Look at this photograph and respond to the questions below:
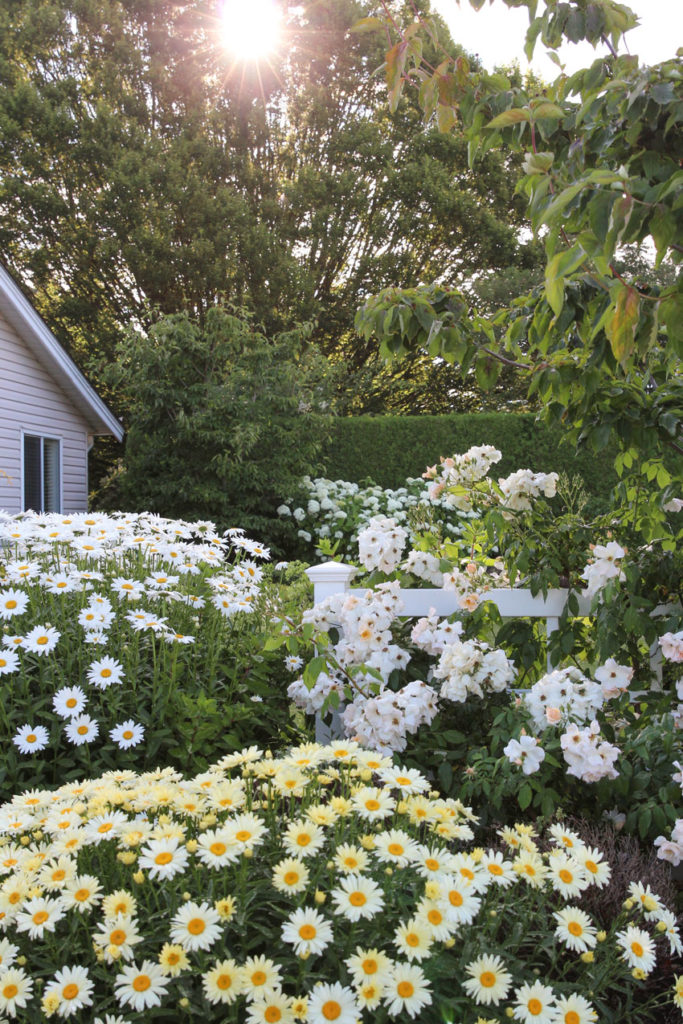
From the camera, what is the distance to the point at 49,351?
938 centimetres

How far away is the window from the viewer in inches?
383

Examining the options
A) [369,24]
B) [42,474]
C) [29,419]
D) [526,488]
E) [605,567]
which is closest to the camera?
[369,24]

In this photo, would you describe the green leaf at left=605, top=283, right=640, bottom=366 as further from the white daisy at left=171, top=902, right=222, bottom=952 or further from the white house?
the white house

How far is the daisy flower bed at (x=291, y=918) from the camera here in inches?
45.7

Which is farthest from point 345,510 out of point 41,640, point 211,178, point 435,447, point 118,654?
point 211,178

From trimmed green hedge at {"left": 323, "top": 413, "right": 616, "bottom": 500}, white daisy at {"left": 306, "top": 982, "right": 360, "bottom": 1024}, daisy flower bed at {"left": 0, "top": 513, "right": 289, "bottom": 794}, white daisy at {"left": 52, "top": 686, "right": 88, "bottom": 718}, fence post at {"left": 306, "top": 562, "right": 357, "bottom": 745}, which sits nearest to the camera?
white daisy at {"left": 306, "top": 982, "right": 360, "bottom": 1024}

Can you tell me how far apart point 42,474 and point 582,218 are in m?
9.71

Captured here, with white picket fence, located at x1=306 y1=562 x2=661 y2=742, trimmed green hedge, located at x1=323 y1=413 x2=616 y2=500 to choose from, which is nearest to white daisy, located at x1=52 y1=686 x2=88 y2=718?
white picket fence, located at x1=306 y1=562 x2=661 y2=742

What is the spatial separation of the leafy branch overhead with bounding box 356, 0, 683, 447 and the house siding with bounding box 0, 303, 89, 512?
23.1ft

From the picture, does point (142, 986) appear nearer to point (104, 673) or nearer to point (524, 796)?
point (524, 796)

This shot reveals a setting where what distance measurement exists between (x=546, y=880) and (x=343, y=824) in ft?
1.42

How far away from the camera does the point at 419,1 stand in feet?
49.0

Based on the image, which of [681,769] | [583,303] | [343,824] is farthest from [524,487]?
[343,824]

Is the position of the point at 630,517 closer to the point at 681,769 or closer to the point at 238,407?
the point at 681,769
